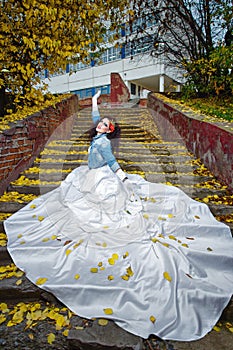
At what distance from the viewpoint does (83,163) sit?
4.43 meters

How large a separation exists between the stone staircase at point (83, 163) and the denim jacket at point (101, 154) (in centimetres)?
66

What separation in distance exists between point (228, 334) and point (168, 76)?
58.3 ft

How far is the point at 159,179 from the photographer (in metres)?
3.86

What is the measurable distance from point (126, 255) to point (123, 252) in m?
0.05

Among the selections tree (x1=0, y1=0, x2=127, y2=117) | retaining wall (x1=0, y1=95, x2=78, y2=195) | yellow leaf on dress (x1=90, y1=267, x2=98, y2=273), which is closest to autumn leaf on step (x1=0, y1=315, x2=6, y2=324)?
yellow leaf on dress (x1=90, y1=267, x2=98, y2=273)

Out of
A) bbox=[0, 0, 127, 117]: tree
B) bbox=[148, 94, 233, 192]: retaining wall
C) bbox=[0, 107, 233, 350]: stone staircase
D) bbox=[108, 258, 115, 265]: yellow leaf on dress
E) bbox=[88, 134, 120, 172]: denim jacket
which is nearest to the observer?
bbox=[0, 107, 233, 350]: stone staircase

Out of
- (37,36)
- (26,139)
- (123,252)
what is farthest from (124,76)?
(123,252)

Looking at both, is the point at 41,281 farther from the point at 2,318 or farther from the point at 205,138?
the point at 205,138

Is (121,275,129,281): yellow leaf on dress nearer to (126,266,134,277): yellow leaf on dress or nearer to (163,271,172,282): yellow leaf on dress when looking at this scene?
(126,266,134,277): yellow leaf on dress

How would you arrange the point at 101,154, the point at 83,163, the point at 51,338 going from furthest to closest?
the point at 83,163
the point at 101,154
the point at 51,338

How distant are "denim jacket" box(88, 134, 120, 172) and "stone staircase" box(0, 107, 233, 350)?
0.66 meters

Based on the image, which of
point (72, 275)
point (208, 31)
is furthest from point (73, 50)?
point (208, 31)

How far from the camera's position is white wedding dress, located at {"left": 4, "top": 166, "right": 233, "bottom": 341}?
5.89 ft

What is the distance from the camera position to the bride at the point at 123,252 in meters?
1.80
